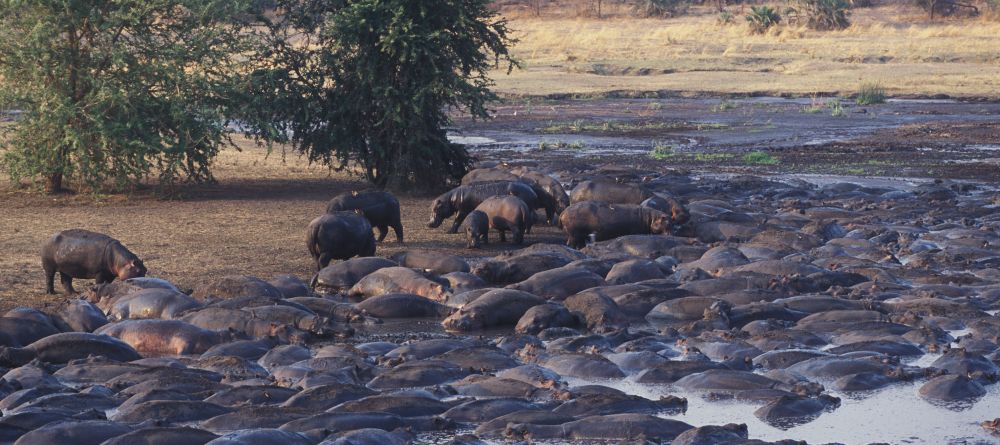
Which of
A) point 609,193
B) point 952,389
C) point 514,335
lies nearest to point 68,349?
point 514,335

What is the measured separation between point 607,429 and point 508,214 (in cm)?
812

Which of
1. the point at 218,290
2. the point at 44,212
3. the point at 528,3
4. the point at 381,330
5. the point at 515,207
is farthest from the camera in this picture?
the point at 528,3

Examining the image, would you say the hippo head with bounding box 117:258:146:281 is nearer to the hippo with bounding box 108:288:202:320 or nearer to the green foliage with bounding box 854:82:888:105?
the hippo with bounding box 108:288:202:320

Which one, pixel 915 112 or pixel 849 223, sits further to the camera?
pixel 915 112

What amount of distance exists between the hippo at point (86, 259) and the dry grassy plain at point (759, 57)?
28047mm

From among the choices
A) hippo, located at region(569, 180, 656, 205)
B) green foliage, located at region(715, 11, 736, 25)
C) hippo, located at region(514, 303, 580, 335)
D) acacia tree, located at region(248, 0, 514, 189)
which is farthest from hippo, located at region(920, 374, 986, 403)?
green foliage, located at region(715, 11, 736, 25)

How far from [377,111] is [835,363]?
11.9 meters

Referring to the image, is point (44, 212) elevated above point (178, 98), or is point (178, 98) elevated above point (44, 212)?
point (178, 98)

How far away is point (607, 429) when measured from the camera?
26.9 ft

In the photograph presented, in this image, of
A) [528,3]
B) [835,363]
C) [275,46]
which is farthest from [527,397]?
[528,3]

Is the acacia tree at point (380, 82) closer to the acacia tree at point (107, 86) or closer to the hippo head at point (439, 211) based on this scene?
the acacia tree at point (107, 86)

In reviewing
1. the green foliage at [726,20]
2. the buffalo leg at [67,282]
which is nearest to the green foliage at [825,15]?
the green foliage at [726,20]

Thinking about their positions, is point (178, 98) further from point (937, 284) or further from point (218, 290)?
point (937, 284)

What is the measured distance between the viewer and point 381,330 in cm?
1177
